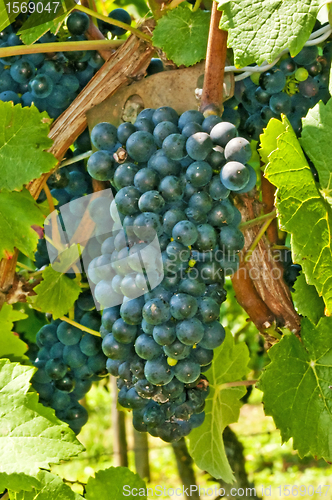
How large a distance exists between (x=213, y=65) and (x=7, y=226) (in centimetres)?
48

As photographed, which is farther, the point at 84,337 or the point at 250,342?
the point at 250,342

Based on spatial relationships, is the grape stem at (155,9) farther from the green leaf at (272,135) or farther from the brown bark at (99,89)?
the green leaf at (272,135)

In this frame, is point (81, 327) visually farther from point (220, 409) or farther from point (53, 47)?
point (53, 47)

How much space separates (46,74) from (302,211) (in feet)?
2.01

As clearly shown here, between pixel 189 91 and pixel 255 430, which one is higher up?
pixel 189 91

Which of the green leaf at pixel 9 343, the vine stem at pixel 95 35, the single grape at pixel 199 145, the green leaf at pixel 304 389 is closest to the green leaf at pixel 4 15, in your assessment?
the vine stem at pixel 95 35

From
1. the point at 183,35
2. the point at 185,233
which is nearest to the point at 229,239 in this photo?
the point at 185,233

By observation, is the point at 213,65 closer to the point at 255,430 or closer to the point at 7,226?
the point at 7,226

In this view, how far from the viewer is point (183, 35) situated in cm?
90

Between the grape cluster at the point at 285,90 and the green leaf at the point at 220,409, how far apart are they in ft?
1.70

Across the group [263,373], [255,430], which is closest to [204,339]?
[263,373]

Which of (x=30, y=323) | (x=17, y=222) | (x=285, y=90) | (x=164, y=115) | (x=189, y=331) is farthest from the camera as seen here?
(x=30, y=323)

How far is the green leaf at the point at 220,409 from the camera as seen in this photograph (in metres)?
1.06

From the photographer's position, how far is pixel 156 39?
895 millimetres
